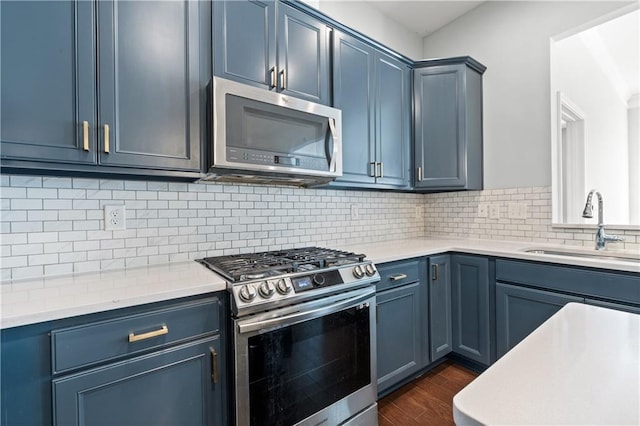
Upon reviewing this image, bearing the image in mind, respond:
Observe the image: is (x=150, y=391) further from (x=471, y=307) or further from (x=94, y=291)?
(x=471, y=307)

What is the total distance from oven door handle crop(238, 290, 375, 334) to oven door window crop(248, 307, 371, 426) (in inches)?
1.2

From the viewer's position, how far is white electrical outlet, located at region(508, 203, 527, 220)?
2.46 metres

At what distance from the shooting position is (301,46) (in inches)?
73.7

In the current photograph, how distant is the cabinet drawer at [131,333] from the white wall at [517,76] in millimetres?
2445

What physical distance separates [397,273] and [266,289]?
0.99m

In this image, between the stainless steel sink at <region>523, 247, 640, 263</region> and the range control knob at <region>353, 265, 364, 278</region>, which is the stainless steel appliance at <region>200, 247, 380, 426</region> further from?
the stainless steel sink at <region>523, 247, 640, 263</region>

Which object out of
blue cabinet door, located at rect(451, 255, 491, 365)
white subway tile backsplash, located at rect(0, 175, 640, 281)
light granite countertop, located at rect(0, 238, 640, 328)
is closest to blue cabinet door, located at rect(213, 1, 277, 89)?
white subway tile backsplash, located at rect(0, 175, 640, 281)

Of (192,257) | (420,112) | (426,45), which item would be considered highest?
(426,45)

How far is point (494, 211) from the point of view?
2633mm

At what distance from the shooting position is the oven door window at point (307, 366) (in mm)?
1309

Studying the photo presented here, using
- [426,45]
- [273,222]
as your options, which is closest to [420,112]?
[426,45]

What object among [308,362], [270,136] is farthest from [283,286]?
[270,136]

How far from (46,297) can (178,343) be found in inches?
18.3

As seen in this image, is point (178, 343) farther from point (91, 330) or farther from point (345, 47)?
point (345, 47)
